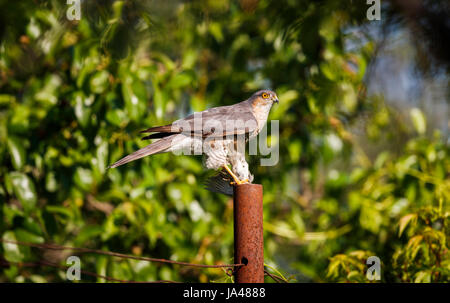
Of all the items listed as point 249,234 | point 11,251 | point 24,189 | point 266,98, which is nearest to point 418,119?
point 266,98

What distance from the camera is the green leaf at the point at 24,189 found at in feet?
9.29

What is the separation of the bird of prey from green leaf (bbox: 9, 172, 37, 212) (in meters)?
1.10

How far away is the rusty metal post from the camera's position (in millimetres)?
1767

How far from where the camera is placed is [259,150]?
3.63 metres

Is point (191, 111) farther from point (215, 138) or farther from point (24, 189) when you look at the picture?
point (24, 189)

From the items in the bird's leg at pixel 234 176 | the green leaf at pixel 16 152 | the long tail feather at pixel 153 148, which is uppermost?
the green leaf at pixel 16 152


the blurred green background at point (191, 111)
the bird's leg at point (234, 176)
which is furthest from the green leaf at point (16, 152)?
the bird's leg at point (234, 176)

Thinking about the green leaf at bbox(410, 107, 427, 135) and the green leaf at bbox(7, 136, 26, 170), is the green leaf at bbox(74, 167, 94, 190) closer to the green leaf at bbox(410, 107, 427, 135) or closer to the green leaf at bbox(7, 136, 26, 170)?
the green leaf at bbox(7, 136, 26, 170)

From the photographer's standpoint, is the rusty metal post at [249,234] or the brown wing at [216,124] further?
the brown wing at [216,124]

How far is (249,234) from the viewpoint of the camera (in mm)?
1787

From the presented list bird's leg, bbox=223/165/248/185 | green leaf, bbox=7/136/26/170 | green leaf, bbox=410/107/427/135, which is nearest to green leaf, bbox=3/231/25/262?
green leaf, bbox=7/136/26/170

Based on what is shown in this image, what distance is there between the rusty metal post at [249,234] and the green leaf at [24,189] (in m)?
1.75

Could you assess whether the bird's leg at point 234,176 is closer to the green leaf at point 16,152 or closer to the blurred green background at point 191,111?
the blurred green background at point 191,111
